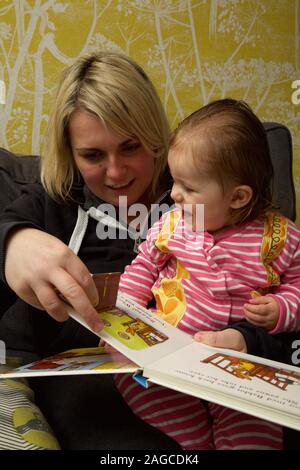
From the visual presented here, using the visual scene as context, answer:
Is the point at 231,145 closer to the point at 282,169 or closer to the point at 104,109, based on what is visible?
the point at 104,109

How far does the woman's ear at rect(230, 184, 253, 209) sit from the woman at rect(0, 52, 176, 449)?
293mm

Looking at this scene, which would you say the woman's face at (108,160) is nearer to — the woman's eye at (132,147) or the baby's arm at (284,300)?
the woman's eye at (132,147)

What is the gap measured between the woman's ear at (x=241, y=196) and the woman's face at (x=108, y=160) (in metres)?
0.29

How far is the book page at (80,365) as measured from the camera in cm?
71

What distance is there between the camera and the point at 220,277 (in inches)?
37.1

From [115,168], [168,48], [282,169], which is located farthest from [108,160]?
[168,48]

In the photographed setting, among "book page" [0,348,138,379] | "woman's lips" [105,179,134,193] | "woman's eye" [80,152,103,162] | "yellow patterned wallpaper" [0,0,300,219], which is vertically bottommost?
"book page" [0,348,138,379]

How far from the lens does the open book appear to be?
63 centimetres

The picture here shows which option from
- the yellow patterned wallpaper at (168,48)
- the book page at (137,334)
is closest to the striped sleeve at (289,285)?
the book page at (137,334)

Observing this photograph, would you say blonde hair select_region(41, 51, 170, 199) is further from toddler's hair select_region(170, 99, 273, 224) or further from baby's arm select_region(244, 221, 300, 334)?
baby's arm select_region(244, 221, 300, 334)

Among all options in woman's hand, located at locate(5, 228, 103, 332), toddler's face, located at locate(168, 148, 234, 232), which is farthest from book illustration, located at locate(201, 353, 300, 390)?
toddler's face, located at locate(168, 148, 234, 232)

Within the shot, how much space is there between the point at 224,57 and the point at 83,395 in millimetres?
1351

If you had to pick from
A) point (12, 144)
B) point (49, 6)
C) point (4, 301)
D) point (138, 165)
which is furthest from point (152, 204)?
point (49, 6)

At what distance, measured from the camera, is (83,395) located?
103 centimetres
